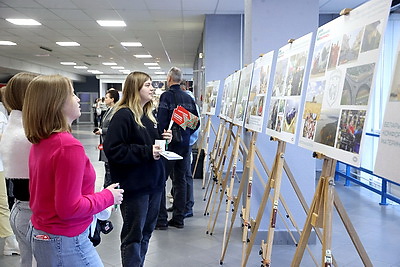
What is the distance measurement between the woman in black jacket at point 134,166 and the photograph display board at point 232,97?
1520 mm

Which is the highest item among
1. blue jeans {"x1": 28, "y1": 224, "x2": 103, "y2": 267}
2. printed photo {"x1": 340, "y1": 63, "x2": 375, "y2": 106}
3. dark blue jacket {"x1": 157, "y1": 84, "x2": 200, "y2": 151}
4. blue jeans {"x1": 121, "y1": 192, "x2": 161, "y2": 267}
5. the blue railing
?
printed photo {"x1": 340, "y1": 63, "x2": 375, "y2": 106}

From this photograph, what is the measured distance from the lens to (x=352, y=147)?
154 centimetres

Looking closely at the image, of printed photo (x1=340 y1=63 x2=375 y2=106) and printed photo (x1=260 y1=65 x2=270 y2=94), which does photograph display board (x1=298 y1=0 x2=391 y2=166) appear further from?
printed photo (x1=260 y1=65 x2=270 y2=94)

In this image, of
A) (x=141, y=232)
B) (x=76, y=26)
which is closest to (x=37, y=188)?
(x=141, y=232)

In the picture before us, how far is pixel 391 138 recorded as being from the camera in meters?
1.35

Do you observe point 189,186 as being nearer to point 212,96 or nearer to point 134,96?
point 212,96

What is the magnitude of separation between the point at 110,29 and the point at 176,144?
543 cm

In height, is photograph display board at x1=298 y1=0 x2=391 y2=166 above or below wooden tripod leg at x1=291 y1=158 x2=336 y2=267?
above

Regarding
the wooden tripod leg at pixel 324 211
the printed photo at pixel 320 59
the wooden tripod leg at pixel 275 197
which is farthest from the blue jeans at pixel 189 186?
the wooden tripod leg at pixel 324 211

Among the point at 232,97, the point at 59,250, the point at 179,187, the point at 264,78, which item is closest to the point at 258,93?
the point at 264,78

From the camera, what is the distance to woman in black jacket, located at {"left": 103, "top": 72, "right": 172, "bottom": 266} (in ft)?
7.72

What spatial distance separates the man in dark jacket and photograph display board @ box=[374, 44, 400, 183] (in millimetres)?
2785

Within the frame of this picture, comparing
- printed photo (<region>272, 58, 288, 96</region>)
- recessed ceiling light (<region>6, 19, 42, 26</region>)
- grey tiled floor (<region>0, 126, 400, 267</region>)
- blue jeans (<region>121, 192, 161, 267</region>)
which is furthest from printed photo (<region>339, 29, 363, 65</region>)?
recessed ceiling light (<region>6, 19, 42, 26</region>)

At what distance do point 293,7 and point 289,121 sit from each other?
1936 millimetres
